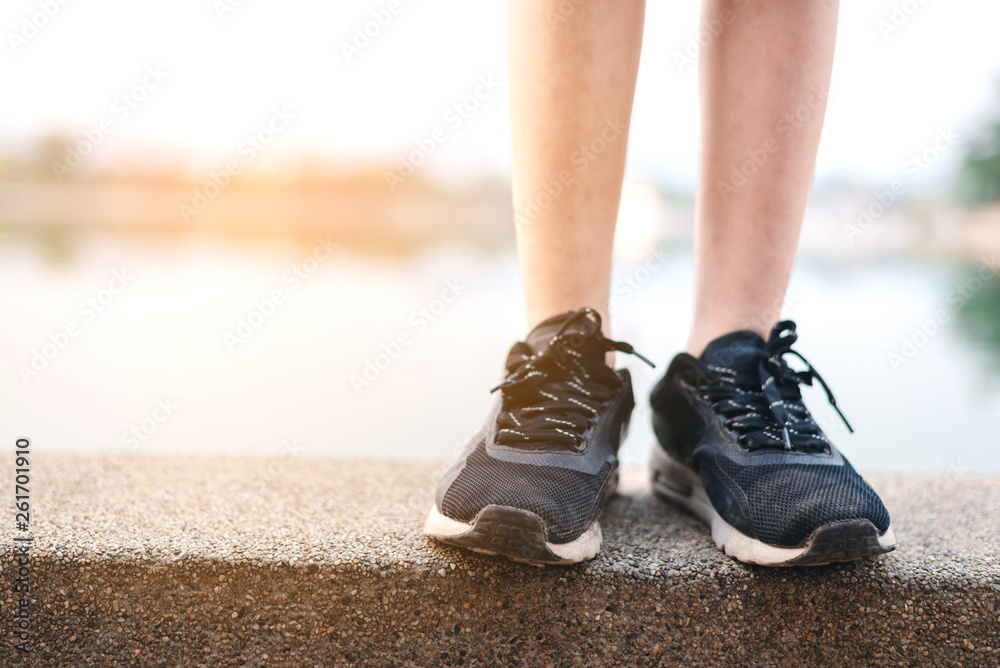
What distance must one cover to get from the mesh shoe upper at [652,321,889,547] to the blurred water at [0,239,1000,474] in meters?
0.47

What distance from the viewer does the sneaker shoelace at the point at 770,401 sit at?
0.60 meters

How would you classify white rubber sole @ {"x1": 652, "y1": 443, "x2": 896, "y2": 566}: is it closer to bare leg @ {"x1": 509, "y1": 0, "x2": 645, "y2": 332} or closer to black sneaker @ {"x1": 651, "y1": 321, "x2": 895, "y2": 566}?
black sneaker @ {"x1": 651, "y1": 321, "x2": 895, "y2": 566}

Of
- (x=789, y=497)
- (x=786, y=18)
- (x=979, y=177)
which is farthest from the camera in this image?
(x=979, y=177)

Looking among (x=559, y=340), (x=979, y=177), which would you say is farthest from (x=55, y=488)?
(x=979, y=177)

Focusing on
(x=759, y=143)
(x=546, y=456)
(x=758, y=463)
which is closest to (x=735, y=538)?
(x=758, y=463)

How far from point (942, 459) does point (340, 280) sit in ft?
8.22

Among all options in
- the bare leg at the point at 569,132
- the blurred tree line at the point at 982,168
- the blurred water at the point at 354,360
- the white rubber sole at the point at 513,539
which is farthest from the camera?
the blurred tree line at the point at 982,168

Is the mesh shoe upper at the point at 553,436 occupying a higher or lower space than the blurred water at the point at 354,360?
higher

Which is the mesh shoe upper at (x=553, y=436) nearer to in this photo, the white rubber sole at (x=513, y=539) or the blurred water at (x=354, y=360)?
the white rubber sole at (x=513, y=539)

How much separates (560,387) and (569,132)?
0.23m

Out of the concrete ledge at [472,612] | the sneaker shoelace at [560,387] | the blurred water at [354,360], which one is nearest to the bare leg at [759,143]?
the sneaker shoelace at [560,387]

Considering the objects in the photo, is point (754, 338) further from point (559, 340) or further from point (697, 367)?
point (559, 340)

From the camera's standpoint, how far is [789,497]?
1.77 ft

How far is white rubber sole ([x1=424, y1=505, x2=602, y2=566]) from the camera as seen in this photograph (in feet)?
1.67
